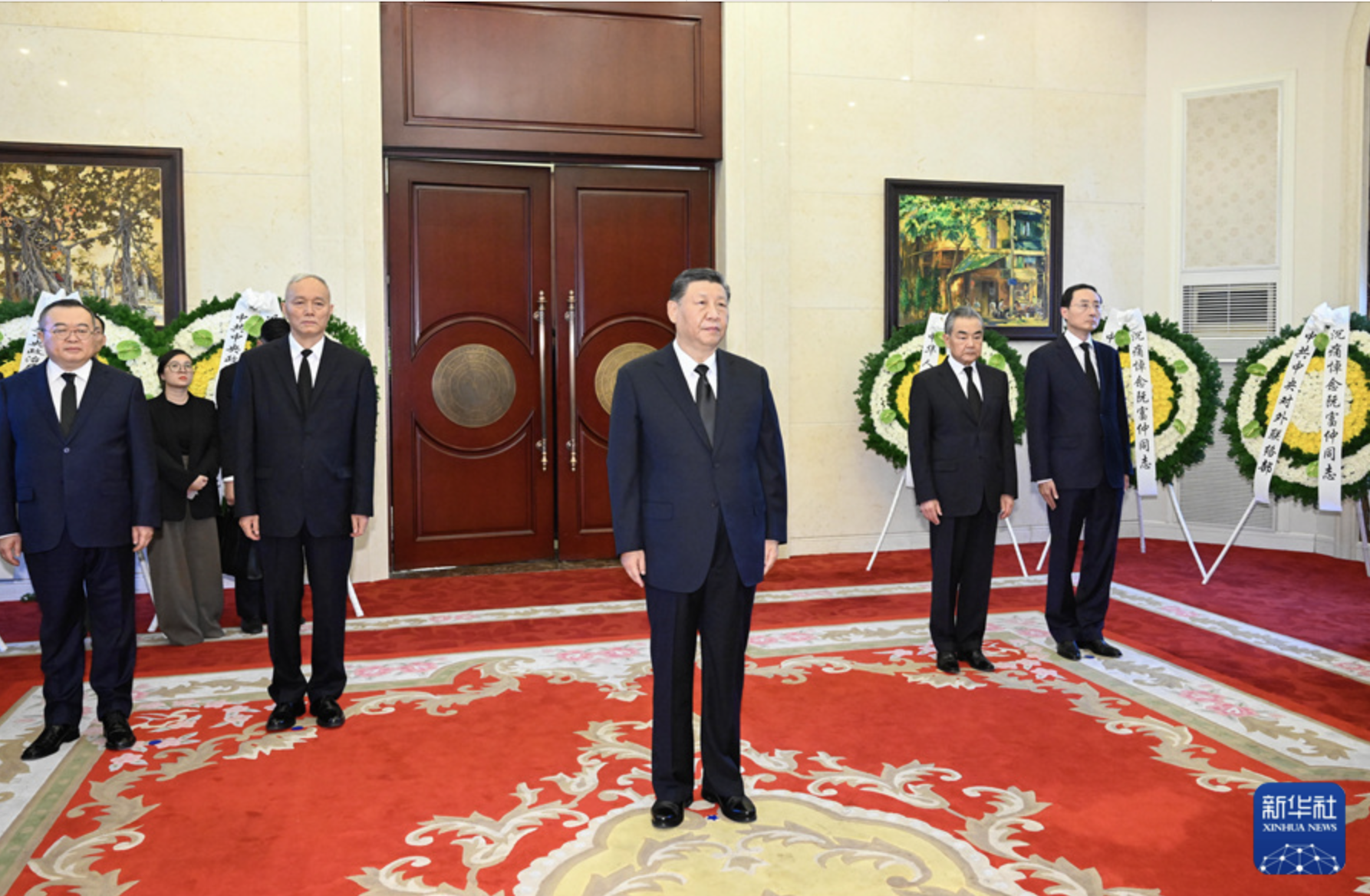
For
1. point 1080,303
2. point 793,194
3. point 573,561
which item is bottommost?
point 573,561

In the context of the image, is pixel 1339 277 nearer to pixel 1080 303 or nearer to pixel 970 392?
pixel 1080 303

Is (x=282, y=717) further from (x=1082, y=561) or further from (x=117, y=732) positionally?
(x=1082, y=561)

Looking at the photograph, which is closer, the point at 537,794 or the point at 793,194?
the point at 537,794

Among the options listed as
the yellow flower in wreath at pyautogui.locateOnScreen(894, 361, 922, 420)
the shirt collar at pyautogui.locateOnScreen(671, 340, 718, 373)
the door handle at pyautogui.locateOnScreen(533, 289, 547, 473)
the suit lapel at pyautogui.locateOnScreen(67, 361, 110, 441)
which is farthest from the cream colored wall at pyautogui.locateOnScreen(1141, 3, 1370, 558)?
the suit lapel at pyautogui.locateOnScreen(67, 361, 110, 441)

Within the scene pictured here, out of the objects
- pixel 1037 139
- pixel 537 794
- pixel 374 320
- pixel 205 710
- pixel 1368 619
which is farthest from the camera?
pixel 1037 139

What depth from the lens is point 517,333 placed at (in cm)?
776

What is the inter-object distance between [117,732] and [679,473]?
7.80 feet

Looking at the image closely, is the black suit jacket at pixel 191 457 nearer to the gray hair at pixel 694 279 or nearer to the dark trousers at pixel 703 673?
the dark trousers at pixel 703 673

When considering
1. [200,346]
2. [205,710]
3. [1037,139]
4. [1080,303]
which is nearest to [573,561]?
[200,346]

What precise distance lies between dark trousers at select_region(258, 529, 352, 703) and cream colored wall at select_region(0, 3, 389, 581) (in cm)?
302

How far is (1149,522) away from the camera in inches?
344

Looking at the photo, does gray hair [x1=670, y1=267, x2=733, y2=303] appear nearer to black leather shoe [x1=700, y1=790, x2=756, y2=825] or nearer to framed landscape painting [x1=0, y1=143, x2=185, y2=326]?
black leather shoe [x1=700, y1=790, x2=756, y2=825]

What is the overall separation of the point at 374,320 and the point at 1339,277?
22.4 ft

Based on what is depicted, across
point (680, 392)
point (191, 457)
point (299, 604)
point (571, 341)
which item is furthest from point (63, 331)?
point (571, 341)
